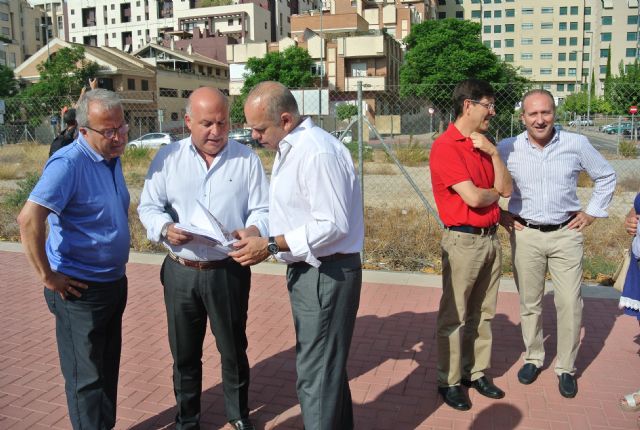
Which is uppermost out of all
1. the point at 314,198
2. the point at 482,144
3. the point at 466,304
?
the point at 482,144

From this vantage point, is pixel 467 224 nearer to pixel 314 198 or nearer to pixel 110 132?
pixel 314 198

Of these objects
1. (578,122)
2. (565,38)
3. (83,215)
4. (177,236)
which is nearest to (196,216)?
(177,236)

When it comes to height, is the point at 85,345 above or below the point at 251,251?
below

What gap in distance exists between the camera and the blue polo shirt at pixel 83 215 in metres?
2.83

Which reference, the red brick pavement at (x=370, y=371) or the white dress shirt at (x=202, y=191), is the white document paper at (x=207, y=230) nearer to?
the white dress shirt at (x=202, y=191)

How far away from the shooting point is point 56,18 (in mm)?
92062

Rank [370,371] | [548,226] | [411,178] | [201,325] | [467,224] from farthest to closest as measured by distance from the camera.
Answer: [411,178]
[370,371]
[548,226]
[467,224]
[201,325]

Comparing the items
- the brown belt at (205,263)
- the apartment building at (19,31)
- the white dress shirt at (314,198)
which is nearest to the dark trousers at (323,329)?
the white dress shirt at (314,198)

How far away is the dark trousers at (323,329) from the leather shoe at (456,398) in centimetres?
125

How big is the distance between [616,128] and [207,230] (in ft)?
57.1

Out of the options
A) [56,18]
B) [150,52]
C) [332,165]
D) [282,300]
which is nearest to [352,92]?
[150,52]

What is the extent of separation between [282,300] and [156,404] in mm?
2302

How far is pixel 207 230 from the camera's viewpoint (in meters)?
3.00

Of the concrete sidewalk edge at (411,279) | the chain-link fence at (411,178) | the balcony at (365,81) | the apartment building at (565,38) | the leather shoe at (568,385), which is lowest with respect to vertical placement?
the leather shoe at (568,385)
